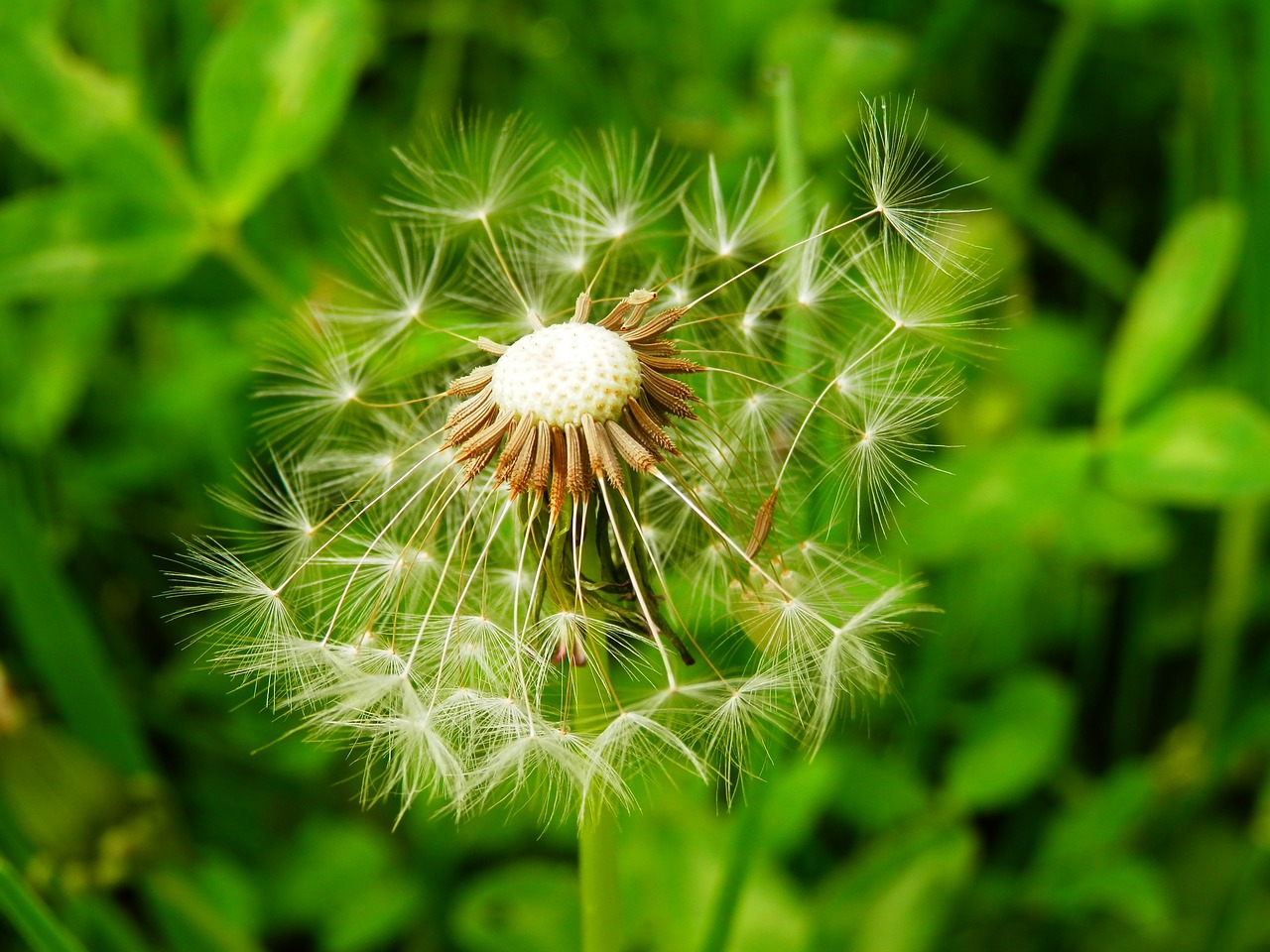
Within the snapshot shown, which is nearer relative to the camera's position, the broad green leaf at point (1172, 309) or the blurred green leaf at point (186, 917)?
the blurred green leaf at point (186, 917)

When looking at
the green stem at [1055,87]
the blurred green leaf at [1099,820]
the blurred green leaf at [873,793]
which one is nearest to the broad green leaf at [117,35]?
the green stem at [1055,87]

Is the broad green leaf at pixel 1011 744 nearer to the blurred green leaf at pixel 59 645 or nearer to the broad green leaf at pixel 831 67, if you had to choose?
the broad green leaf at pixel 831 67

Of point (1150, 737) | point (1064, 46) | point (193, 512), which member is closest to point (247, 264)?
point (193, 512)

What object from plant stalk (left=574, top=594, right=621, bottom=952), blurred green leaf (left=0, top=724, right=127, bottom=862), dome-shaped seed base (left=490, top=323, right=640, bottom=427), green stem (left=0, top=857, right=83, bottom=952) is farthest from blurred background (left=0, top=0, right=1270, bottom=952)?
dome-shaped seed base (left=490, top=323, right=640, bottom=427)

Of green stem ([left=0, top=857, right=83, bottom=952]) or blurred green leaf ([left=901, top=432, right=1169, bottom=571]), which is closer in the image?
green stem ([left=0, top=857, right=83, bottom=952])

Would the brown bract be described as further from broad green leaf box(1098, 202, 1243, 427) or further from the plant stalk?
broad green leaf box(1098, 202, 1243, 427)
